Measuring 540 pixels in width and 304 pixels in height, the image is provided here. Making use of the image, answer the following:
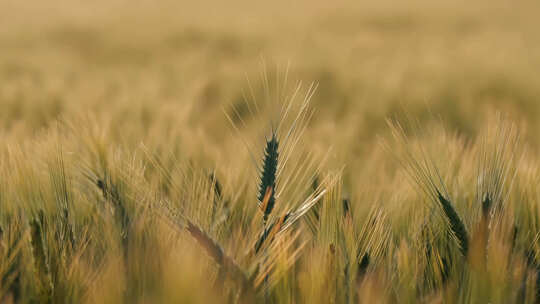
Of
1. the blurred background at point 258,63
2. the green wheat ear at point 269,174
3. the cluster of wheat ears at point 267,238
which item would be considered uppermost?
the green wheat ear at point 269,174

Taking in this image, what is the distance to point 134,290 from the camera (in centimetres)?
32

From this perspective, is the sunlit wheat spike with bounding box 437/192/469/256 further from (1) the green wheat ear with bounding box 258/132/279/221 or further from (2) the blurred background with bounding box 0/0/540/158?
(2) the blurred background with bounding box 0/0/540/158

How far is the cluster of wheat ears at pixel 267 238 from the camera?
0.33 metres

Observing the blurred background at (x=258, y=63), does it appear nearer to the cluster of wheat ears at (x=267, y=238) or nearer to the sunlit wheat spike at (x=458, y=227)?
the cluster of wheat ears at (x=267, y=238)

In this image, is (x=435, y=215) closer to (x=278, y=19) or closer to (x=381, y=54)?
(x=381, y=54)

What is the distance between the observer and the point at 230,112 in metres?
1.31

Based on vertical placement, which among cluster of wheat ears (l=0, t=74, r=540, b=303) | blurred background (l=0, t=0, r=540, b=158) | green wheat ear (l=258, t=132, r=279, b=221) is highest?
green wheat ear (l=258, t=132, r=279, b=221)

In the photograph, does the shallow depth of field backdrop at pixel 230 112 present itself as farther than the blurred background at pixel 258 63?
No

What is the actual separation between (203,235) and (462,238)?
0.63 feet

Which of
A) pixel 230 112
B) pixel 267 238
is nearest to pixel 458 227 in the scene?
pixel 267 238

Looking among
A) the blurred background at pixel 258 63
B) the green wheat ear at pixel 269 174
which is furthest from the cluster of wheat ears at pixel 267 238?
the blurred background at pixel 258 63

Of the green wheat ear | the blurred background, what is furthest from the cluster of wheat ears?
the blurred background

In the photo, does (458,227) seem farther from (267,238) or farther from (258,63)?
(258,63)

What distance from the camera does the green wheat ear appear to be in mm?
367
